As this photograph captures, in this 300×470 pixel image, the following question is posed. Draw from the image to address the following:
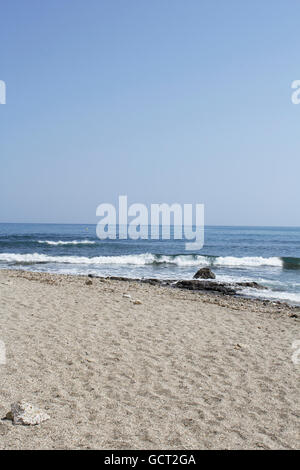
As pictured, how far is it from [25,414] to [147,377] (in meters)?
1.63

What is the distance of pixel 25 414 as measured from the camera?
11.2ft

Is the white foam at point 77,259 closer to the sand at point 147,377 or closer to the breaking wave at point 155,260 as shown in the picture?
the breaking wave at point 155,260

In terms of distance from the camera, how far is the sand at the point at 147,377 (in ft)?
10.9

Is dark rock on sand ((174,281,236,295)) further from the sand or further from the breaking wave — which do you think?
the breaking wave

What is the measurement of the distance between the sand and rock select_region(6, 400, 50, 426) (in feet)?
0.23

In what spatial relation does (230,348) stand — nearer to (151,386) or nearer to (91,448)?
(151,386)

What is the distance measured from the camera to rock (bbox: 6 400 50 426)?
3355mm

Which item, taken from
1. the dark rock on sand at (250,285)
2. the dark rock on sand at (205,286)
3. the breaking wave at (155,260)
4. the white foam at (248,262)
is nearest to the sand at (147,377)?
the dark rock on sand at (205,286)

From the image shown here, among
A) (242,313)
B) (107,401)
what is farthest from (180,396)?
(242,313)

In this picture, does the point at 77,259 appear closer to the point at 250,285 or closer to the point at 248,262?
the point at 248,262

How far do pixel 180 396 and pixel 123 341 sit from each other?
1.96 meters

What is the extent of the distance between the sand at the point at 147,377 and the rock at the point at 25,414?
2.7 inches

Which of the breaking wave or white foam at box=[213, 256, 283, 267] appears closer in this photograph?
the breaking wave

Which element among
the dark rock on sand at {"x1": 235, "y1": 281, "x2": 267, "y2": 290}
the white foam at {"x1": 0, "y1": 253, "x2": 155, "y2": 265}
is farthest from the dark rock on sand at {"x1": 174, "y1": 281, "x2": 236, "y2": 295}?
the white foam at {"x1": 0, "y1": 253, "x2": 155, "y2": 265}
